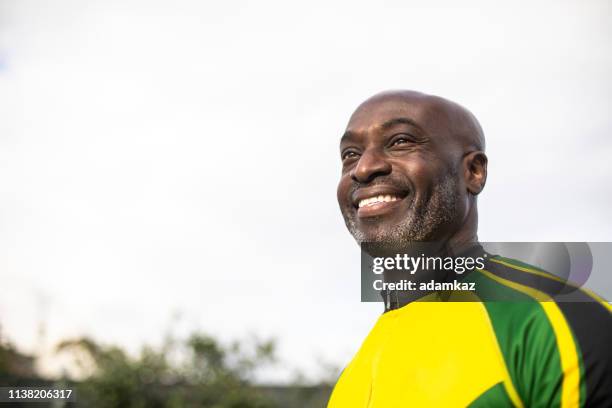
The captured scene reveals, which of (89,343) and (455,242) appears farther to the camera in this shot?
(89,343)

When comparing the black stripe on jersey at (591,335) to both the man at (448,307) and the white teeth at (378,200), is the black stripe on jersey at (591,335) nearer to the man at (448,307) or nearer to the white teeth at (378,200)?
the man at (448,307)

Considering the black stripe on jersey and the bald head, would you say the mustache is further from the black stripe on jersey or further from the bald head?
the black stripe on jersey

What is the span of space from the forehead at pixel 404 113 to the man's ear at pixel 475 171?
0.20m

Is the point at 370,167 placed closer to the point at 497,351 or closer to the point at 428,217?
the point at 428,217

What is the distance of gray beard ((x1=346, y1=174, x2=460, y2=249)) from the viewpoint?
2.50m

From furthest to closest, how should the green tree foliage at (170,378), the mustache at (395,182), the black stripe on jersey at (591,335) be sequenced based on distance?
the green tree foliage at (170,378) < the mustache at (395,182) < the black stripe on jersey at (591,335)

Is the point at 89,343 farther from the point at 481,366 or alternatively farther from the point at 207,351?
the point at 481,366

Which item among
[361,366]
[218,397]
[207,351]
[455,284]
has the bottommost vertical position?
[361,366]

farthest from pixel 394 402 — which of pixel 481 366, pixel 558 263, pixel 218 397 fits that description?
pixel 218 397

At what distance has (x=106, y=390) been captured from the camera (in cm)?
2289

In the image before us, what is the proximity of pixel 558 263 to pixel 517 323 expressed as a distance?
60 cm

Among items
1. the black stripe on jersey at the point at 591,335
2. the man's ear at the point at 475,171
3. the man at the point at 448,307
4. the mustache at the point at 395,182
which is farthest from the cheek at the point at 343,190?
the black stripe on jersey at the point at 591,335

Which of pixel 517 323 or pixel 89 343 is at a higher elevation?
pixel 89 343

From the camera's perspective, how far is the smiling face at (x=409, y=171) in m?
2.50
